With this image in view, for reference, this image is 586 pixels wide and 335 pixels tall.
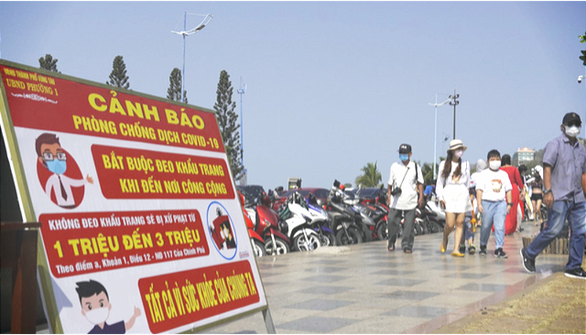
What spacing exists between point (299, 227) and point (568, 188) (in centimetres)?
604

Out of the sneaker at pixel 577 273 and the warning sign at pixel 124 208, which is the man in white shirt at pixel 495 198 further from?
the warning sign at pixel 124 208

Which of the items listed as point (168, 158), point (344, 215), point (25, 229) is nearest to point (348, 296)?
point (168, 158)

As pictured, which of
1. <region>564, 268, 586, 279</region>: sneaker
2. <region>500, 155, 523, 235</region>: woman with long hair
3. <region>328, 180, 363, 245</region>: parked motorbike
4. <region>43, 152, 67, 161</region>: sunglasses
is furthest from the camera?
<region>328, 180, 363, 245</region>: parked motorbike

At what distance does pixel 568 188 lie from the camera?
8.37 meters

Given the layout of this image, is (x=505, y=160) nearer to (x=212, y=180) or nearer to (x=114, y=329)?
(x=212, y=180)

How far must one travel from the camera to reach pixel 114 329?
3271 mm

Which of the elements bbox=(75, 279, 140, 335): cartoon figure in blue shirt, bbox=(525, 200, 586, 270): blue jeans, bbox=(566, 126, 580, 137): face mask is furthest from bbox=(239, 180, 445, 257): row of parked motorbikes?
bbox=(75, 279, 140, 335): cartoon figure in blue shirt

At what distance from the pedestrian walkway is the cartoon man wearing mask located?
3.96 feet

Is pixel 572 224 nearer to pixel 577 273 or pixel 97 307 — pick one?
pixel 577 273

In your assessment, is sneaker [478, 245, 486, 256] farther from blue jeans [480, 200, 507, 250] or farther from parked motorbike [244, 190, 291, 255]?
parked motorbike [244, 190, 291, 255]

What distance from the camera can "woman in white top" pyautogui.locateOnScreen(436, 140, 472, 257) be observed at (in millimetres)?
11641

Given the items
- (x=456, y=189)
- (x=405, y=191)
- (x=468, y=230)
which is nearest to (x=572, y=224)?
(x=456, y=189)

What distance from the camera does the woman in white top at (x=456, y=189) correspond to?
11641mm

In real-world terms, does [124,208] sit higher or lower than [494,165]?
higher
